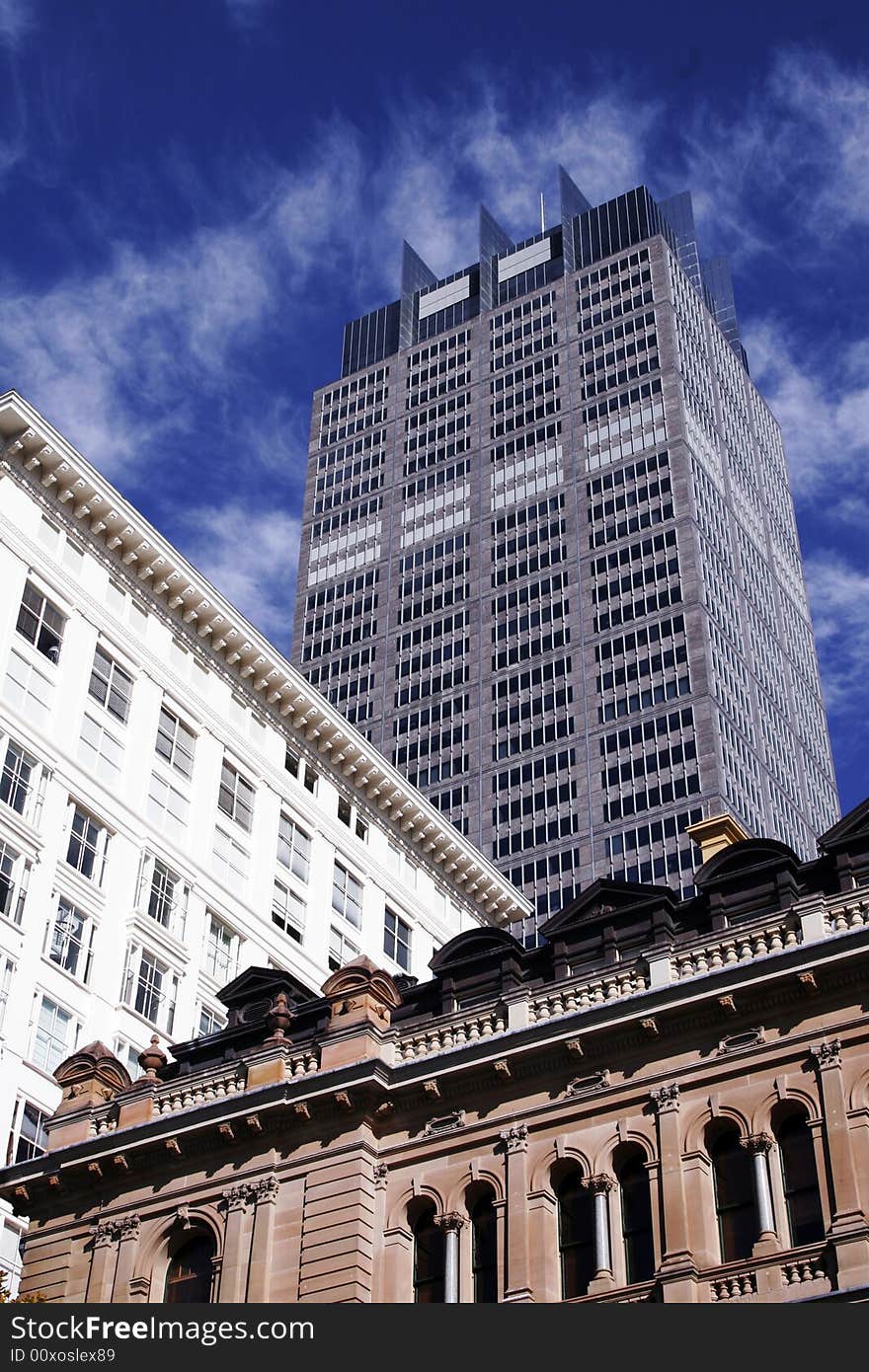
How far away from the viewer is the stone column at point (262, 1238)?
33781 millimetres

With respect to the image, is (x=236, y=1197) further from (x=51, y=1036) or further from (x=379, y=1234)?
(x=51, y=1036)

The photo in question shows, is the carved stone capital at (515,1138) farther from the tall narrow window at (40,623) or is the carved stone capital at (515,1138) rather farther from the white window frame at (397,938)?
the white window frame at (397,938)

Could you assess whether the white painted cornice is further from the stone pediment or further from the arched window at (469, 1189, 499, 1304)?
the arched window at (469, 1189, 499, 1304)

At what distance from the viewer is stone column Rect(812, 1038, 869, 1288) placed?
2823 cm

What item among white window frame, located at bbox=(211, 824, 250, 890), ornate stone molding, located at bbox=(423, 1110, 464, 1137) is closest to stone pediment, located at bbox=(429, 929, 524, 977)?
ornate stone molding, located at bbox=(423, 1110, 464, 1137)

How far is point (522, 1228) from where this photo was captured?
32594 millimetres

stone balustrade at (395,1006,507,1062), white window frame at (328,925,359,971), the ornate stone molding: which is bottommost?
the ornate stone molding

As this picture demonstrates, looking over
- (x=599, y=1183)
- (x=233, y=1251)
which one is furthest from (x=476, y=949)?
(x=233, y=1251)

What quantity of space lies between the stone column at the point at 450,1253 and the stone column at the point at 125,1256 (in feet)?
21.9

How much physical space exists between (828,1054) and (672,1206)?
3.82 meters

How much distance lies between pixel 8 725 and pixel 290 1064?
23.2m

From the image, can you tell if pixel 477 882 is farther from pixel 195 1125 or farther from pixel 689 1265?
pixel 689 1265

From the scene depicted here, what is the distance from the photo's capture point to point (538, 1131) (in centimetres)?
3366

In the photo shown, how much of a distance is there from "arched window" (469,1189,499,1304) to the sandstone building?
0.05 meters
